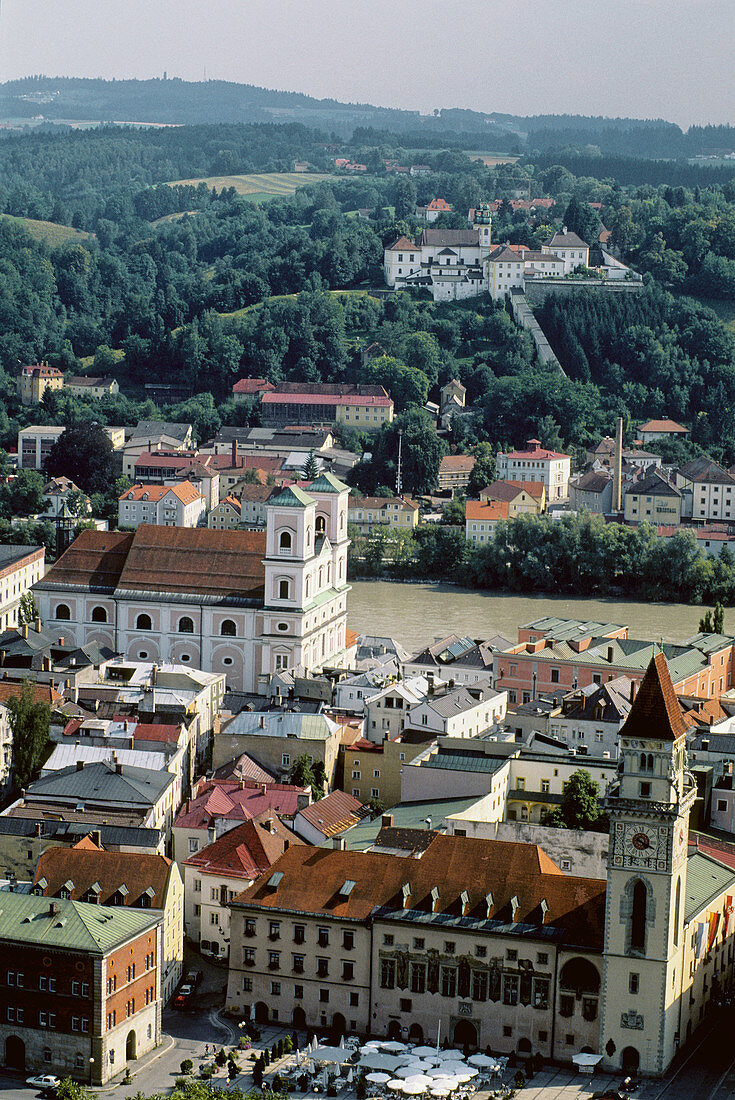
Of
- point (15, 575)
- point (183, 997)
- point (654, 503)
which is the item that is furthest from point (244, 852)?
point (654, 503)

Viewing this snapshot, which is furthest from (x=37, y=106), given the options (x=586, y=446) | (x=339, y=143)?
(x=586, y=446)

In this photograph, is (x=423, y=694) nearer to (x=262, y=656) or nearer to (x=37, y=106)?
(x=262, y=656)

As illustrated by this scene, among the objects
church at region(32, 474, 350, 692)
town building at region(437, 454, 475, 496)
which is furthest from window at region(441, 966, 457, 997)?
town building at region(437, 454, 475, 496)

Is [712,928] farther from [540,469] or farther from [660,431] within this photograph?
[660,431]

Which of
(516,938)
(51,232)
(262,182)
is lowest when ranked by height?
(516,938)

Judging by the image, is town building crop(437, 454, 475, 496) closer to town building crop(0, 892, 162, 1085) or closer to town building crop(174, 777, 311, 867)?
town building crop(174, 777, 311, 867)

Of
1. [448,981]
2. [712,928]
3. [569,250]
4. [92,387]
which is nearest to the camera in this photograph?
[448,981]
